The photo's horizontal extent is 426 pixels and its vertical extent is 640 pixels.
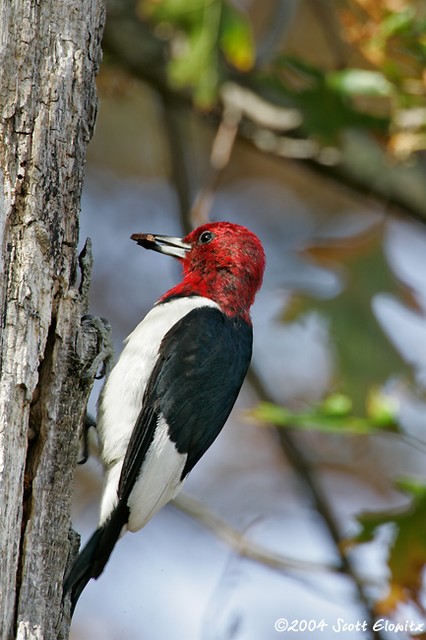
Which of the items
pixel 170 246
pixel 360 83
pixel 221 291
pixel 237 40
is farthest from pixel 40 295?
pixel 360 83

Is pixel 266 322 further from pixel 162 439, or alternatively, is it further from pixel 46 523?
pixel 46 523

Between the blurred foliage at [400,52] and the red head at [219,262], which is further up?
the blurred foliage at [400,52]

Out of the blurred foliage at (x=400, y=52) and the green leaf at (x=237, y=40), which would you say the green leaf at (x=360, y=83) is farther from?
the green leaf at (x=237, y=40)

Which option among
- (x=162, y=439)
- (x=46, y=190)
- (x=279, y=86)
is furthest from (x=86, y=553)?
(x=279, y=86)

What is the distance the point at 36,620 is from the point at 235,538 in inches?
99.5

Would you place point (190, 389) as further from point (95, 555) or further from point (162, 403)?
point (95, 555)

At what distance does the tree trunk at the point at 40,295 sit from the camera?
2602 mm

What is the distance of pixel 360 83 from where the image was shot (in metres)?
4.57

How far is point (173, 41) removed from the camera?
17.7 ft

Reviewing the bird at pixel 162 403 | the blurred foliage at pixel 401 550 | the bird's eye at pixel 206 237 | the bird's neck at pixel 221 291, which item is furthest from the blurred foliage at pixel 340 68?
the blurred foliage at pixel 401 550

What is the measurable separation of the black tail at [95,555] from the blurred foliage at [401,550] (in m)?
1.16

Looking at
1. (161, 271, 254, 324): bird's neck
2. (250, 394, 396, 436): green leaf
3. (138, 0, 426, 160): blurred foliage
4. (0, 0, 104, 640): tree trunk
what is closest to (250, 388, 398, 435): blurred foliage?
(250, 394, 396, 436): green leaf

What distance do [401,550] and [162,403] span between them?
4.23 feet

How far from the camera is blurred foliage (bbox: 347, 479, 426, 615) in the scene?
404 cm
